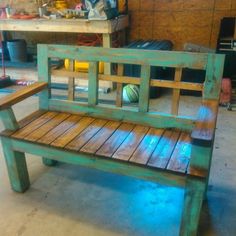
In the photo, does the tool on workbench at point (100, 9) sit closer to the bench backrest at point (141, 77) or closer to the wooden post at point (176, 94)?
the bench backrest at point (141, 77)

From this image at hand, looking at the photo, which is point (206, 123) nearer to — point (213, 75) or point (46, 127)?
point (213, 75)

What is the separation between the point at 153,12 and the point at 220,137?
200 cm

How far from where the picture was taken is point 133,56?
1640 millimetres

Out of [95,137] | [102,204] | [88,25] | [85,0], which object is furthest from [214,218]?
[85,0]

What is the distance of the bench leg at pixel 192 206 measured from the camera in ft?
4.21

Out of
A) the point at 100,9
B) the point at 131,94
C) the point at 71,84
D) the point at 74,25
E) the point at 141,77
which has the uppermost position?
the point at 100,9

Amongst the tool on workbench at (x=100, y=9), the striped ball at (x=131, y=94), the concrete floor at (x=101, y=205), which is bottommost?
the concrete floor at (x=101, y=205)

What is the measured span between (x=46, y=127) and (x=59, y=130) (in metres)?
0.09

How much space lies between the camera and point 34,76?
3830mm

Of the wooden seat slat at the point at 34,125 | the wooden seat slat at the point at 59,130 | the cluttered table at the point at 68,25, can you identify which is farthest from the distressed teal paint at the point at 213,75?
the cluttered table at the point at 68,25

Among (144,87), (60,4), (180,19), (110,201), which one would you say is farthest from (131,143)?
(60,4)

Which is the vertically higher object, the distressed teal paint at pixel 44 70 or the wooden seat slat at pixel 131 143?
the distressed teal paint at pixel 44 70

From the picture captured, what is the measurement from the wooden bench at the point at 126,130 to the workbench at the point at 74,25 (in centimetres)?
133

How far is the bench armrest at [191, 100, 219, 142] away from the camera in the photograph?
1197mm
